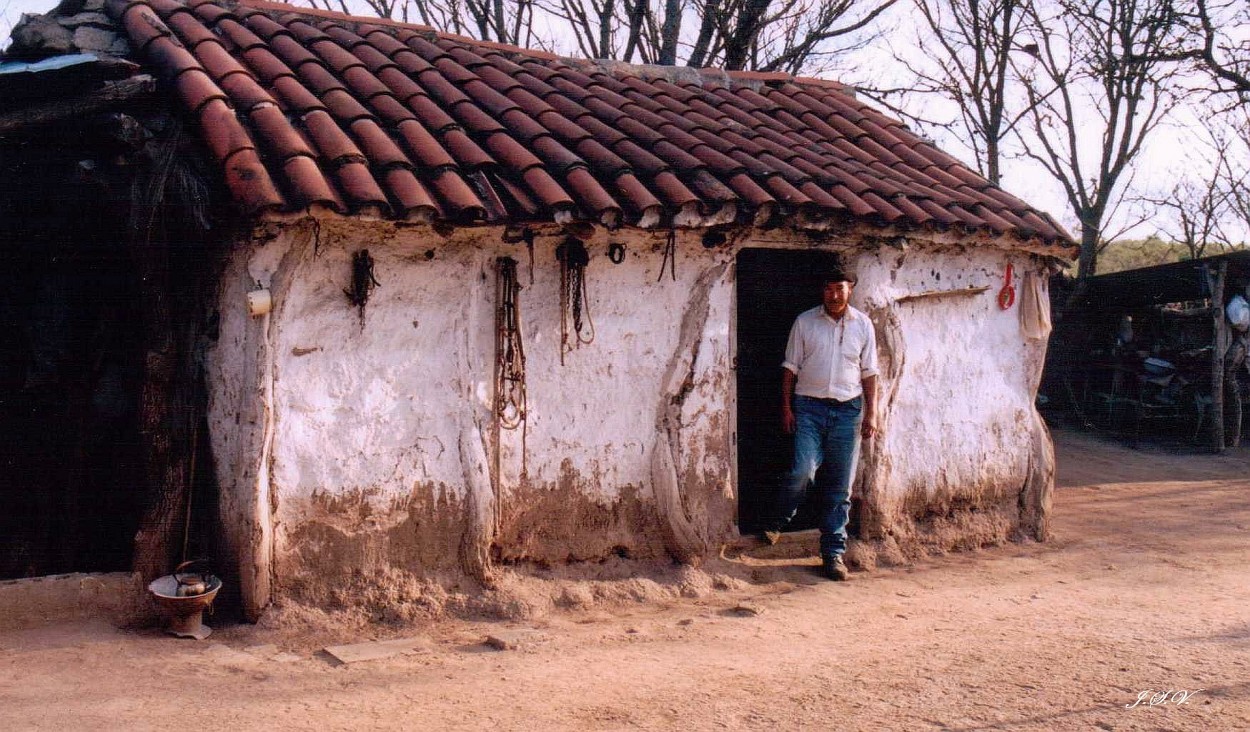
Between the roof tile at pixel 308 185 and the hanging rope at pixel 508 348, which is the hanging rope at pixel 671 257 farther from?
the roof tile at pixel 308 185

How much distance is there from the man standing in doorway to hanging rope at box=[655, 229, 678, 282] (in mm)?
854

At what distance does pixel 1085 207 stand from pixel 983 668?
14.5m

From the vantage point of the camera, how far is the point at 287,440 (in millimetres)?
4867

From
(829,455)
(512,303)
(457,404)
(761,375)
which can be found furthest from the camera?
(761,375)

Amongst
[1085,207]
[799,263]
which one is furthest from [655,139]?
[1085,207]

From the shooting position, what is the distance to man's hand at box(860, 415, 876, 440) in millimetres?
6207

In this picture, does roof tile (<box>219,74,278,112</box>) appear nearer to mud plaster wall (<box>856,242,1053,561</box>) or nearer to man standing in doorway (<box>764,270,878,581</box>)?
man standing in doorway (<box>764,270,878,581</box>)

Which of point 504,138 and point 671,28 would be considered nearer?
point 504,138

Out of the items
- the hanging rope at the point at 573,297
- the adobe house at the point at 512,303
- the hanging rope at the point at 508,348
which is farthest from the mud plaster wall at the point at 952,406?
the hanging rope at the point at 508,348

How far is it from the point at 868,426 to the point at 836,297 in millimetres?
797

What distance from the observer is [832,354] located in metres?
6.08

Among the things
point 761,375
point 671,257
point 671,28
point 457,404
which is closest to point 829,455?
point 761,375
